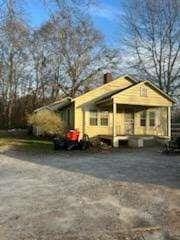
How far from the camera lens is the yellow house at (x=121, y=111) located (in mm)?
29233

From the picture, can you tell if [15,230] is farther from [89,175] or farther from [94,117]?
[94,117]

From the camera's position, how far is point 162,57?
44.5m

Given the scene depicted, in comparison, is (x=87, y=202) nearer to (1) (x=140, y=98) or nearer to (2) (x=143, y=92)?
(1) (x=140, y=98)

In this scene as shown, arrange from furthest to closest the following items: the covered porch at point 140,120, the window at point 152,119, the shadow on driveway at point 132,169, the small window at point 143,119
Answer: the window at point 152,119 → the small window at point 143,119 → the covered porch at point 140,120 → the shadow on driveway at point 132,169

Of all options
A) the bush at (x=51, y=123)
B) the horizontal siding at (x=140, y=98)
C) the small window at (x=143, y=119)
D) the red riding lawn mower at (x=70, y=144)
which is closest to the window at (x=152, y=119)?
the small window at (x=143, y=119)

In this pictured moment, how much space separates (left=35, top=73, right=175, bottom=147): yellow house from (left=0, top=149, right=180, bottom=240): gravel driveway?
13.4 meters

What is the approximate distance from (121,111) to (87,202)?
23.3m

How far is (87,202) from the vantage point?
949cm

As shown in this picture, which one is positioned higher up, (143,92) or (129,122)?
(143,92)

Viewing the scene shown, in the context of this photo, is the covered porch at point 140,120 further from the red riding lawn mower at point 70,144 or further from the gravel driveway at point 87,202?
the gravel driveway at point 87,202

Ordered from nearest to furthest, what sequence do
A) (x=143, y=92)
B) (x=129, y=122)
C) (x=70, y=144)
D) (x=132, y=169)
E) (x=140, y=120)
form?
(x=132, y=169)
(x=70, y=144)
(x=143, y=92)
(x=129, y=122)
(x=140, y=120)

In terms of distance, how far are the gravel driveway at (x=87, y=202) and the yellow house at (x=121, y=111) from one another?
44.0ft

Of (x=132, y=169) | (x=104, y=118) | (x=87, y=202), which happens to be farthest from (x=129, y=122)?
(x=87, y=202)

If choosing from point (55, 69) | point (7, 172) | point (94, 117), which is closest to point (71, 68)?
point (55, 69)
